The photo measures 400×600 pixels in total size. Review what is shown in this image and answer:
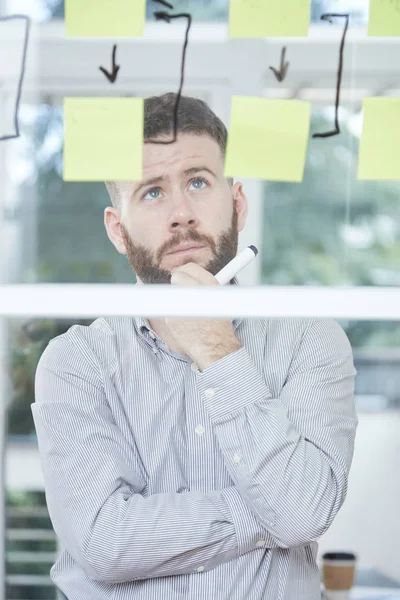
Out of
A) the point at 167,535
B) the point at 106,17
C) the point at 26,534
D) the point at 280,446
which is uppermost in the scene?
the point at 106,17

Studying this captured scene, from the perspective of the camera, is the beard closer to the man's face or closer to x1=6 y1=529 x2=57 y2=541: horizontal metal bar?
the man's face

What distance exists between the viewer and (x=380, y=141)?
0.92 metres

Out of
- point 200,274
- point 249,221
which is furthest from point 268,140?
point 249,221

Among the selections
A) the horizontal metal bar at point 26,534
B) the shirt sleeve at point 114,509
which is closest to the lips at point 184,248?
the shirt sleeve at point 114,509

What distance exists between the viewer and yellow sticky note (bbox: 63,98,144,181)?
2.79 ft

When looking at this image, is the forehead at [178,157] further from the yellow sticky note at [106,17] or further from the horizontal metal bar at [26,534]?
the horizontal metal bar at [26,534]

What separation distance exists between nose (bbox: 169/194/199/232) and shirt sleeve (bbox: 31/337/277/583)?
256 millimetres

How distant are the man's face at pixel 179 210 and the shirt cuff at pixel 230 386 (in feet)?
0.55

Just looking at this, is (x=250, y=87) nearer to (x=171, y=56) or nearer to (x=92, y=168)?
(x=171, y=56)

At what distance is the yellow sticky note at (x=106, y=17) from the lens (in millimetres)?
896

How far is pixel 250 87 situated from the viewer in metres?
2.53

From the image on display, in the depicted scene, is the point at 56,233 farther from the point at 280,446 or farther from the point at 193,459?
the point at 280,446

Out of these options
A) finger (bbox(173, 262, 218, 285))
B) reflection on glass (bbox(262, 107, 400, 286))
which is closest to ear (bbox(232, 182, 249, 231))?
finger (bbox(173, 262, 218, 285))

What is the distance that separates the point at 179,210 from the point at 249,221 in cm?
155
